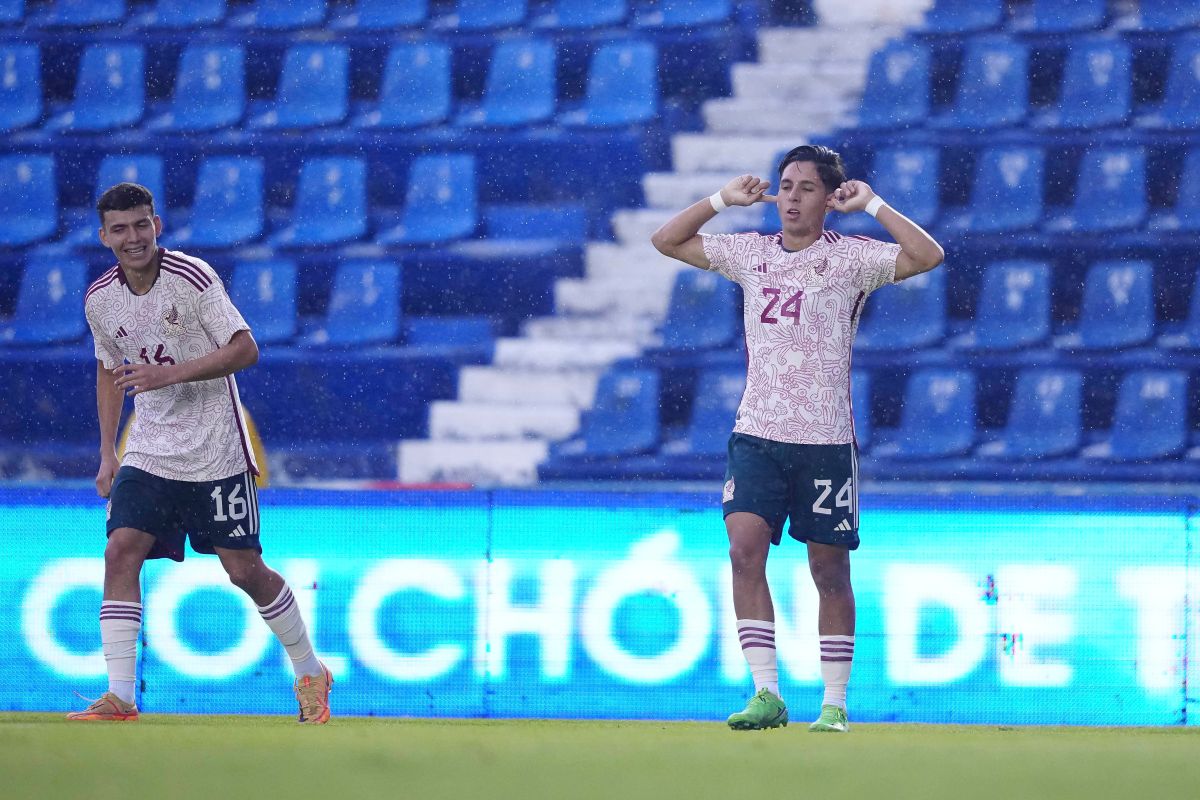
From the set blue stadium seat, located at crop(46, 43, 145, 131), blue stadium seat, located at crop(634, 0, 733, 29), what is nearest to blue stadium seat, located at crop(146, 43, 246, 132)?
blue stadium seat, located at crop(46, 43, 145, 131)

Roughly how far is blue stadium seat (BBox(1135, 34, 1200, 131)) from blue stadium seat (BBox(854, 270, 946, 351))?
1.38m

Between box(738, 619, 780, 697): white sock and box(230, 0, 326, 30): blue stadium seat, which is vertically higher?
box(230, 0, 326, 30): blue stadium seat

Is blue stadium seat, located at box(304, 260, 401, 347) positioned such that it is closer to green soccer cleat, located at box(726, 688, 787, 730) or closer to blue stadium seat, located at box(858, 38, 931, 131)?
blue stadium seat, located at box(858, 38, 931, 131)

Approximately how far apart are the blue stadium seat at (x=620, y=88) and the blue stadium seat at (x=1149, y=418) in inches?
103

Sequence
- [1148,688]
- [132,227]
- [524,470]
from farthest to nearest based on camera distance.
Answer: [524,470], [1148,688], [132,227]

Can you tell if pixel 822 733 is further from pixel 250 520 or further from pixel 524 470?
pixel 524 470

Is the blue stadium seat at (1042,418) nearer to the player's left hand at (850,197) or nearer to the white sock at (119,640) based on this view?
the player's left hand at (850,197)

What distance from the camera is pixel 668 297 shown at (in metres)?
8.06

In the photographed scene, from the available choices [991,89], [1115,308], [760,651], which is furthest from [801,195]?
[991,89]

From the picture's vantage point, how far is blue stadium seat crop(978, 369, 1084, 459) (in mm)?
7574

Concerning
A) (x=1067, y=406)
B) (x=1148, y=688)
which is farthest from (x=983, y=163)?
(x=1148, y=688)

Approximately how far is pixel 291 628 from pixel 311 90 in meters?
4.53

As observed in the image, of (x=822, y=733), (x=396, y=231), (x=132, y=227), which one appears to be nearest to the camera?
(x=822, y=733)

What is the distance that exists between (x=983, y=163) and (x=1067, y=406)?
1267 mm
